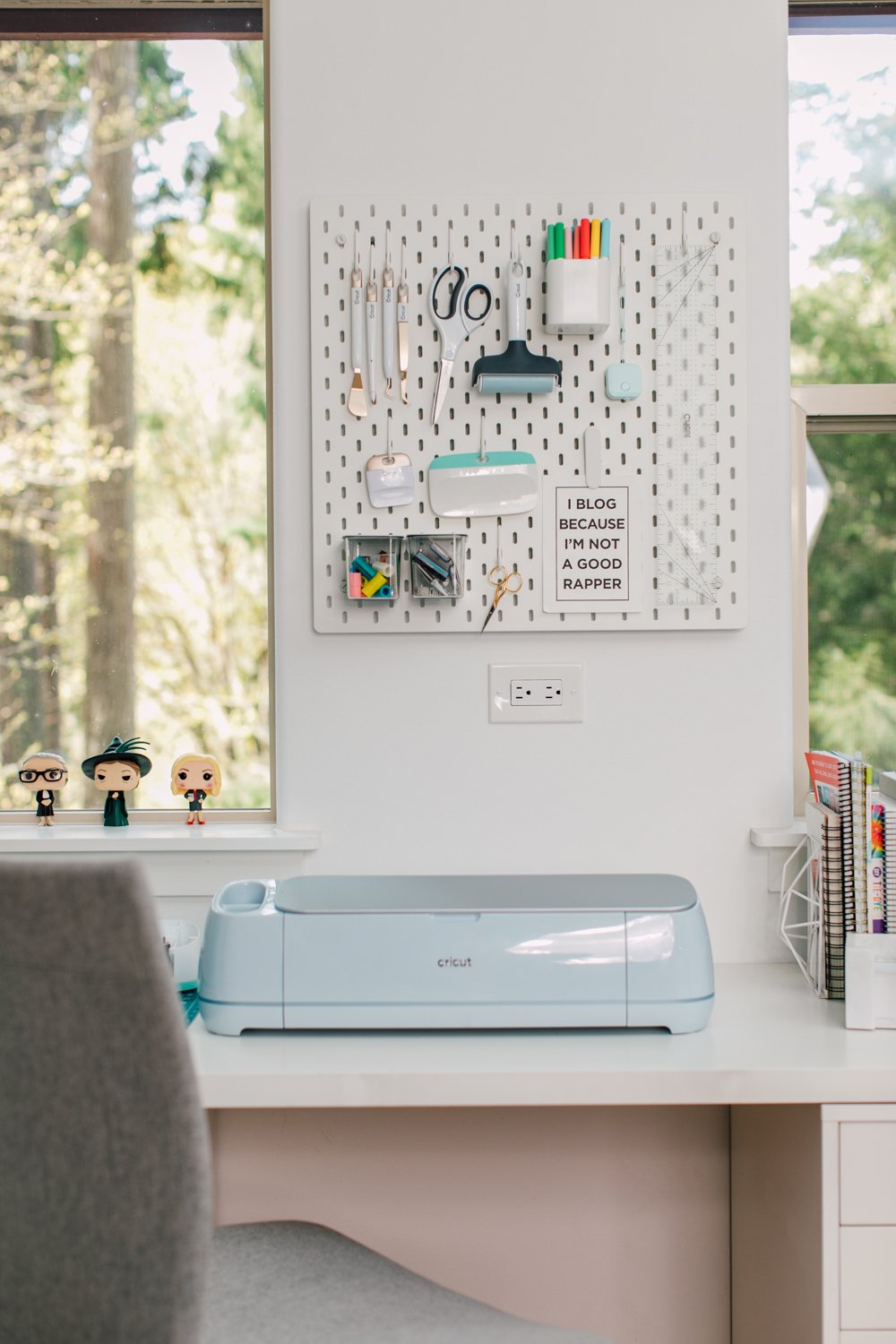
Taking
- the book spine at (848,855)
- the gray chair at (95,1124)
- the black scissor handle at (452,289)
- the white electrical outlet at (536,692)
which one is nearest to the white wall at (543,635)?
the white electrical outlet at (536,692)

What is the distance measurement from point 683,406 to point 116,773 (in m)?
0.96

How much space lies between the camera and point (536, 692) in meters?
1.54

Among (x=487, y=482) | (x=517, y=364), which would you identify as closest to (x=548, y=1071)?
(x=487, y=482)

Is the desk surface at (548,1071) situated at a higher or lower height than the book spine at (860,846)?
lower

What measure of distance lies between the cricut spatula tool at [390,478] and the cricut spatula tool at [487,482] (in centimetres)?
3

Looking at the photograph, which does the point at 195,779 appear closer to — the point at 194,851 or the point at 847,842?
the point at 194,851

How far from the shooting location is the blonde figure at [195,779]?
1.58 metres

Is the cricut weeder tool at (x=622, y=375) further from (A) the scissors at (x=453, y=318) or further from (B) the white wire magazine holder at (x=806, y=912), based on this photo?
(B) the white wire magazine holder at (x=806, y=912)

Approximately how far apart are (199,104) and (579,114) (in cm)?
59

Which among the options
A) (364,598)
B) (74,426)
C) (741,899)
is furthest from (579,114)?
(741,899)

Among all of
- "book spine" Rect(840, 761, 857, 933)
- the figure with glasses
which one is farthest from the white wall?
the figure with glasses

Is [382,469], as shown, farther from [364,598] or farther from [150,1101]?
[150,1101]

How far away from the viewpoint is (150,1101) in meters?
0.72

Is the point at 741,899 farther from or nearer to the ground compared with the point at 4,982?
nearer to the ground
